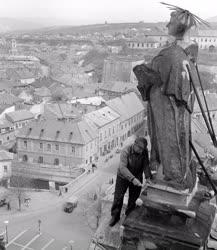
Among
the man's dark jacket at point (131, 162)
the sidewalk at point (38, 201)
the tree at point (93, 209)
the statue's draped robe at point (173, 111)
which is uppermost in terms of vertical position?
the statue's draped robe at point (173, 111)

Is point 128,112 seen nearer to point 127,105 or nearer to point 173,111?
point 127,105

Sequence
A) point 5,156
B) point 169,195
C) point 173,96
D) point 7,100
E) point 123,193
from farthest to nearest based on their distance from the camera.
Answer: point 7,100 → point 5,156 → point 123,193 → point 169,195 → point 173,96

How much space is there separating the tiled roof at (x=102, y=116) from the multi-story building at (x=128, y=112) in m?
1.62

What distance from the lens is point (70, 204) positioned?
1326 inches

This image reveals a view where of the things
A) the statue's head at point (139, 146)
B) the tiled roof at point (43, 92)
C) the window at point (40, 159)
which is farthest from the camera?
the tiled roof at point (43, 92)

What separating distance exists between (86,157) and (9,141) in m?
11.8

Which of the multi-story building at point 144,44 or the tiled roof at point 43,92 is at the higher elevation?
the multi-story building at point 144,44

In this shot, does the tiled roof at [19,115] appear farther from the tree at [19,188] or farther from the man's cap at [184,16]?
the man's cap at [184,16]

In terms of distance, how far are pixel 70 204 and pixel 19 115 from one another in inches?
952

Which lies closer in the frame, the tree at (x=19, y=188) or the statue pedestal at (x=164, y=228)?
the statue pedestal at (x=164, y=228)

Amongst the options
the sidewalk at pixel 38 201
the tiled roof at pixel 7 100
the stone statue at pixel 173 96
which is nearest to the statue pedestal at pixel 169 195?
the stone statue at pixel 173 96

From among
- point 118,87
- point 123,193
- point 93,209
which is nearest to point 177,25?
point 123,193

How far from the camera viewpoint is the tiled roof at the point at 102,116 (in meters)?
48.3

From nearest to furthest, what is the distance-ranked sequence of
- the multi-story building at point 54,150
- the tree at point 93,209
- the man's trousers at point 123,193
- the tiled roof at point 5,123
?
the man's trousers at point 123,193
the tree at point 93,209
the multi-story building at point 54,150
the tiled roof at point 5,123
